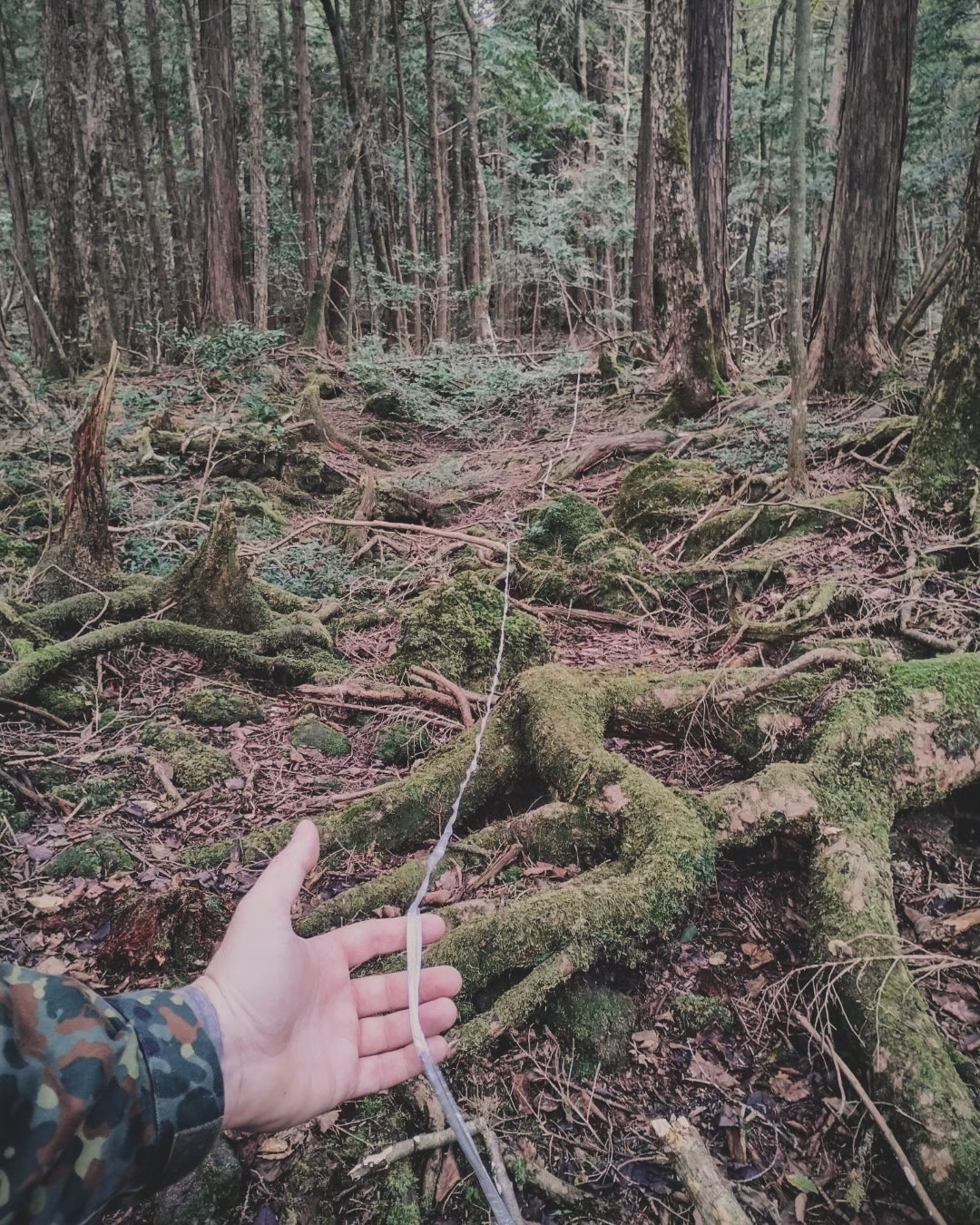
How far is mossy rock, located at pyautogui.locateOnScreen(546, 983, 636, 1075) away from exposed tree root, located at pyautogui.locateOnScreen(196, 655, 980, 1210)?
0.10 m

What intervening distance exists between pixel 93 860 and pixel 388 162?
68.3 feet

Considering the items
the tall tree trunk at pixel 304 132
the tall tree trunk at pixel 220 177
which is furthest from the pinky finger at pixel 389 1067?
the tall tree trunk at pixel 304 132

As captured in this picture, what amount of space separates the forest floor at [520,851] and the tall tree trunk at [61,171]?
16.6 ft

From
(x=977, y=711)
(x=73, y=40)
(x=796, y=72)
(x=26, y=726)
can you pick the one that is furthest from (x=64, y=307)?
(x=977, y=711)

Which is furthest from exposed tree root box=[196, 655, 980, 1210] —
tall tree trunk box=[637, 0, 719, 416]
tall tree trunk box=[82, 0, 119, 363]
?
tall tree trunk box=[82, 0, 119, 363]

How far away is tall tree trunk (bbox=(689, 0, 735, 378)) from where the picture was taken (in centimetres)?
918

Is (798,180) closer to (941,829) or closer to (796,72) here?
(796,72)

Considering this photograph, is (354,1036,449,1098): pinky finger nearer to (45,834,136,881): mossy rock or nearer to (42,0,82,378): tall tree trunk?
(45,834,136,881): mossy rock

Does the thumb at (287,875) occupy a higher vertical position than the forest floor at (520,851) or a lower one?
higher

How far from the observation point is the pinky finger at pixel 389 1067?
168 cm

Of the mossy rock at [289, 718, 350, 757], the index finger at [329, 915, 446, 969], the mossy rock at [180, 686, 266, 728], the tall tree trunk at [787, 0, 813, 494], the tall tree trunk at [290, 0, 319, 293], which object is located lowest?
the mossy rock at [289, 718, 350, 757]

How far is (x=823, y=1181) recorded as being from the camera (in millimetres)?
1844

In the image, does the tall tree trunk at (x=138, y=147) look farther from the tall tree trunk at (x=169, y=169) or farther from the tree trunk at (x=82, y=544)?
the tree trunk at (x=82, y=544)

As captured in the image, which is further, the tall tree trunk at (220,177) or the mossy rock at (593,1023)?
the tall tree trunk at (220,177)
